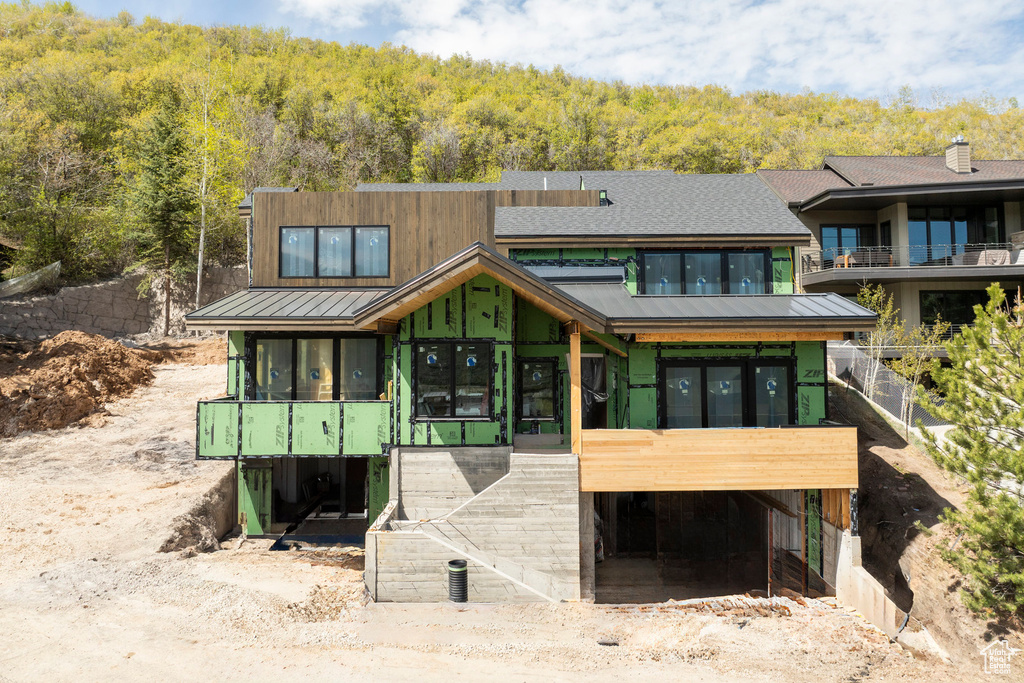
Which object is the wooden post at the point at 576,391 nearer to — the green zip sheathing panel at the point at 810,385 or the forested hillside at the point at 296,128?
the green zip sheathing panel at the point at 810,385

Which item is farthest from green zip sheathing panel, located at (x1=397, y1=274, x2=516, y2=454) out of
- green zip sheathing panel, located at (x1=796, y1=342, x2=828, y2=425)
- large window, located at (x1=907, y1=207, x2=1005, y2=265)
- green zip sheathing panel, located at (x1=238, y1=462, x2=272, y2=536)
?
large window, located at (x1=907, y1=207, x2=1005, y2=265)

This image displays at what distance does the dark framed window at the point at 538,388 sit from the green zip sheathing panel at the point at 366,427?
144 inches

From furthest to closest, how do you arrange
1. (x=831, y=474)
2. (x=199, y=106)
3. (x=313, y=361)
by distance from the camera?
(x=199, y=106) < (x=313, y=361) < (x=831, y=474)

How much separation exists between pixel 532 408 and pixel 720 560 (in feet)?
22.0

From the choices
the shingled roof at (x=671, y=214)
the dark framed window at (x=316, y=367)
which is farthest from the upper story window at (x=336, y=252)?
the shingled roof at (x=671, y=214)

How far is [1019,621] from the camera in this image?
9992 mm

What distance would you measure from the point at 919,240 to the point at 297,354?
24.9m

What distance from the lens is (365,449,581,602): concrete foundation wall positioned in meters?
10.9

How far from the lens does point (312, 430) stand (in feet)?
40.9

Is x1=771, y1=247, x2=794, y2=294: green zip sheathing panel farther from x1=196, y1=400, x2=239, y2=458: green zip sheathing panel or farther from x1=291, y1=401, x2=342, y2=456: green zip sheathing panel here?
x1=196, y1=400, x2=239, y2=458: green zip sheathing panel

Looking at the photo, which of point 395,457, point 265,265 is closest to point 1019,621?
point 395,457

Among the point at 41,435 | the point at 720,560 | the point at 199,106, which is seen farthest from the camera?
the point at 199,106

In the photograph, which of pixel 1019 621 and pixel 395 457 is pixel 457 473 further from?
pixel 1019 621

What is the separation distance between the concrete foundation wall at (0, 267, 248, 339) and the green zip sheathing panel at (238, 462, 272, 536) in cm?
1684
